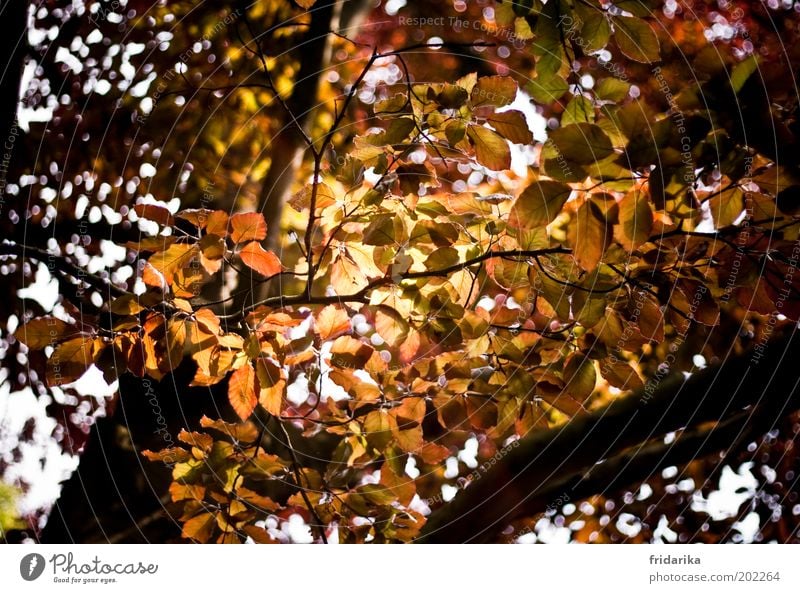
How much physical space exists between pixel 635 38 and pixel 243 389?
566mm

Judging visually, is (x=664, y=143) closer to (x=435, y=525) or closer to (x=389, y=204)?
(x=389, y=204)

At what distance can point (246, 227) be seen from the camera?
0.61 metres

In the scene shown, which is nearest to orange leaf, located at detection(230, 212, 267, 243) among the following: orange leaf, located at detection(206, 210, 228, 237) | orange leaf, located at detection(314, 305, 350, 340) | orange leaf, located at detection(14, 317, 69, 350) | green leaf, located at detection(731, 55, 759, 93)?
orange leaf, located at detection(206, 210, 228, 237)

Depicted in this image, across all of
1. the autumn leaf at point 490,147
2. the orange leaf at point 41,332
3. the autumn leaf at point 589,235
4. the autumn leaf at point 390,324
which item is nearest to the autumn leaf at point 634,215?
the autumn leaf at point 589,235

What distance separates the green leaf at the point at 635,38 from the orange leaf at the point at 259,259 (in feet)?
1.43

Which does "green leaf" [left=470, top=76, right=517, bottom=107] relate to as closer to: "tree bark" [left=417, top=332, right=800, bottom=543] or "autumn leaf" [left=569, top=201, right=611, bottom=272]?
"autumn leaf" [left=569, top=201, right=611, bottom=272]

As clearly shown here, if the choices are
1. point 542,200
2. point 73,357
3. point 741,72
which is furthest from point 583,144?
point 73,357

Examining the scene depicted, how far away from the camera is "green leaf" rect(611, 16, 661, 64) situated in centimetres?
58

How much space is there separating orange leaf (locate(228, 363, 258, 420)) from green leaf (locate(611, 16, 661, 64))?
1.73 ft

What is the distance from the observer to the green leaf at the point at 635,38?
1.89 feet

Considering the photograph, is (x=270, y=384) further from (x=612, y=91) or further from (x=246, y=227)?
(x=612, y=91)

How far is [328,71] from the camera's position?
2.38 ft

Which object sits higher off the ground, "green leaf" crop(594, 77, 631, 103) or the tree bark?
"green leaf" crop(594, 77, 631, 103)
